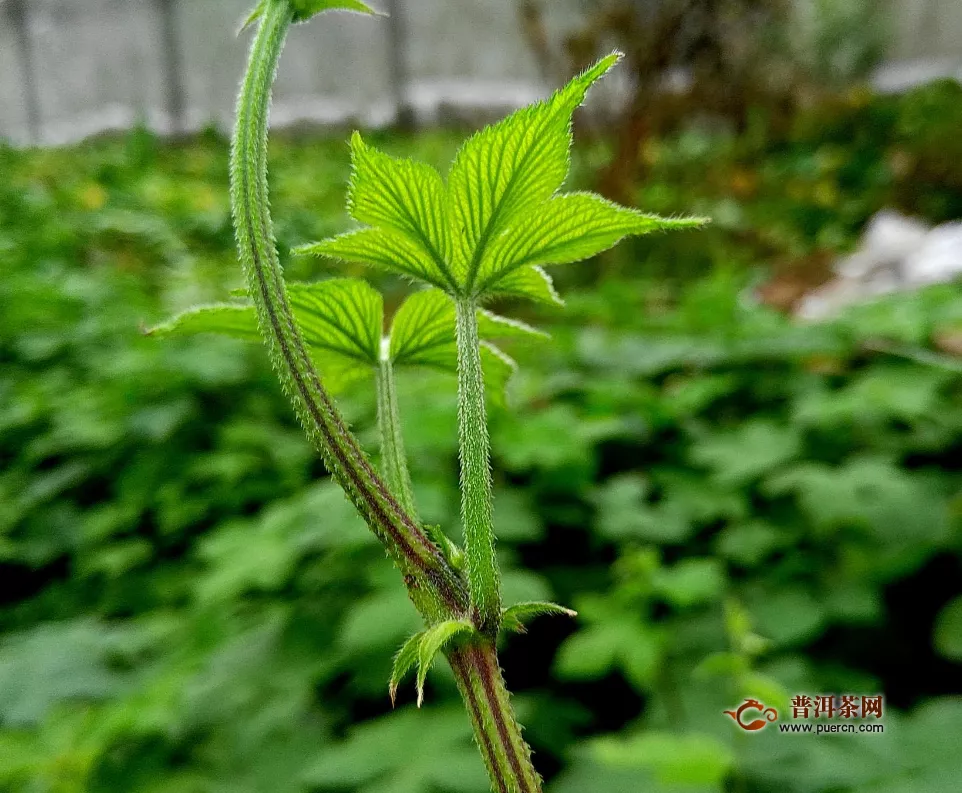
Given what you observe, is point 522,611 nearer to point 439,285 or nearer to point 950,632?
point 439,285

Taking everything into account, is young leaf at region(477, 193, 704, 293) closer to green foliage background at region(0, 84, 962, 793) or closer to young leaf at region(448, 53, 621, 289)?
young leaf at region(448, 53, 621, 289)

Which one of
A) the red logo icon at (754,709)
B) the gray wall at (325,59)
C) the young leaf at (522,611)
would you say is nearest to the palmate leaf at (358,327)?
the young leaf at (522,611)

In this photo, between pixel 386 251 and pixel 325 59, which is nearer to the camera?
pixel 386 251

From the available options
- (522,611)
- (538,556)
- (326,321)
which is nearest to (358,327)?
(326,321)

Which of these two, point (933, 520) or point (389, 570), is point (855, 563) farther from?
point (389, 570)

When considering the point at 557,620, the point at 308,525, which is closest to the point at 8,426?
the point at 308,525
